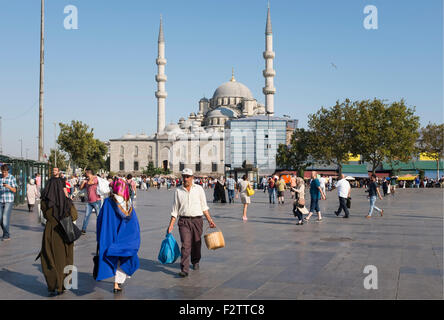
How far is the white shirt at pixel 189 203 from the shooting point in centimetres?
626

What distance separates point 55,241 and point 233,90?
9569 centimetres

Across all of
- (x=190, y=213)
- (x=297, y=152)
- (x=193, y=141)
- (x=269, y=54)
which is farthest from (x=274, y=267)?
(x=193, y=141)

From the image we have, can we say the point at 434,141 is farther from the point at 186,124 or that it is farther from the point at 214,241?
the point at 186,124

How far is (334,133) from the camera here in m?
44.1

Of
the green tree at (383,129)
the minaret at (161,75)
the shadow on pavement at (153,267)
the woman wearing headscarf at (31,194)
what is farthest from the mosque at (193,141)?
the shadow on pavement at (153,267)

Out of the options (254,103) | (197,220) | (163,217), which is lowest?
(163,217)

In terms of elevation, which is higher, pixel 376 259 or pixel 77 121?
pixel 77 121

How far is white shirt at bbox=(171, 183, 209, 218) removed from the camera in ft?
20.5

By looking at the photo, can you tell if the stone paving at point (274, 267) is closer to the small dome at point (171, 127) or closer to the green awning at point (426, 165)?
the green awning at point (426, 165)

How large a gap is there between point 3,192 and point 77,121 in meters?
35.3
